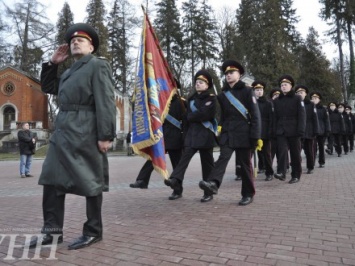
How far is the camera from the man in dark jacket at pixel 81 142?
3.85 meters

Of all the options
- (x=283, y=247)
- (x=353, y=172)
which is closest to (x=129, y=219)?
(x=283, y=247)

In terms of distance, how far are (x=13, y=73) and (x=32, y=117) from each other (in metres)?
5.69

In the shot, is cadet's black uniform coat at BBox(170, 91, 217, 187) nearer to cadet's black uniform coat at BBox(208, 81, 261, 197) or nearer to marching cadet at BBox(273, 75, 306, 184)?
cadet's black uniform coat at BBox(208, 81, 261, 197)

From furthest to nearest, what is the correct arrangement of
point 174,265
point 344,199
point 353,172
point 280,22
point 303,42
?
point 303,42 < point 280,22 < point 353,172 < point 344,199 < point 174,265

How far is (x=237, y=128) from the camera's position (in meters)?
6.04

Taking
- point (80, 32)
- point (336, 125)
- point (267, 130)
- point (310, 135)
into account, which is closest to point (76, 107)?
point (80, 32)

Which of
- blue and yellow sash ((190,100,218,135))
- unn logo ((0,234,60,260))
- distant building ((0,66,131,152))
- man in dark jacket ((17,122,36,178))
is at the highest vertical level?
distant building ((0,66,131,152))

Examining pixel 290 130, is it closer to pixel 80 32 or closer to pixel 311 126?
pixel 311 126

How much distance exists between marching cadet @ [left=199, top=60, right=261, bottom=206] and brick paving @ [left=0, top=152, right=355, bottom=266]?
43 cm

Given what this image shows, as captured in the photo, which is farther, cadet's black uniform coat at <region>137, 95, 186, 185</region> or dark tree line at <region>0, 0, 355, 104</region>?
Result: dark tree line at <region>0, 0, 355, 104</region>

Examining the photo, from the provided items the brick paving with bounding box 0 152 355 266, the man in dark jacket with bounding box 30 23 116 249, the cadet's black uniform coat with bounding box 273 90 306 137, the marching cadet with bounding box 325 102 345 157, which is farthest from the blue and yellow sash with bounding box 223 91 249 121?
the marching cadet with bounding box 325 102 345 157

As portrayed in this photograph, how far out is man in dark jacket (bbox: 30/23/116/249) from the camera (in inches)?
151

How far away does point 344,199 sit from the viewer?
6.31m

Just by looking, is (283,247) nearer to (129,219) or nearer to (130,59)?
(129,219)
